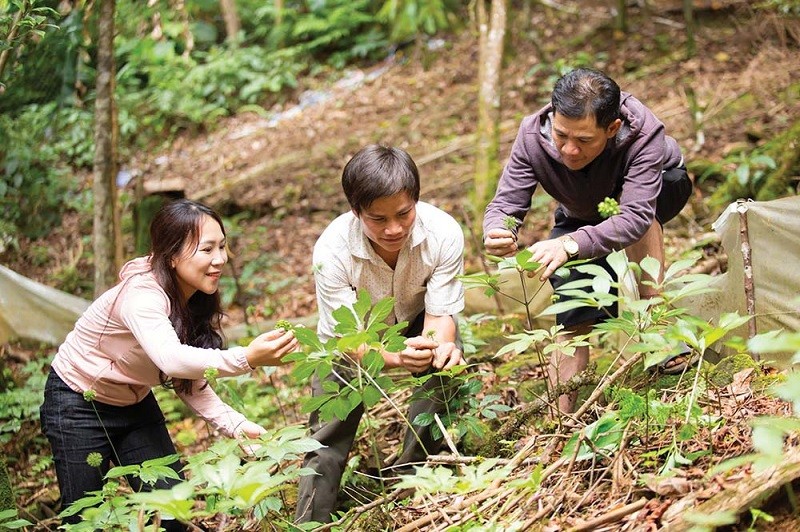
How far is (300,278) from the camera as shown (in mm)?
7625

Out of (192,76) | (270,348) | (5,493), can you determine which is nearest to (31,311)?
(5,493)

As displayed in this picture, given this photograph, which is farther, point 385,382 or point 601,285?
point 385,382

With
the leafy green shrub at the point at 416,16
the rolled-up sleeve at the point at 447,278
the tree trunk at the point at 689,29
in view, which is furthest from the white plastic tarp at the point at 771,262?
the leafy green shrub at the point at 416,16

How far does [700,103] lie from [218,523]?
638cm

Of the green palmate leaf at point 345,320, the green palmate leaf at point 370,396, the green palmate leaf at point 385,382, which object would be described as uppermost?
the green palmate leaf at point 345,320

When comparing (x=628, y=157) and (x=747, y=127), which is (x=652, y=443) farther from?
(x=747, y=127)

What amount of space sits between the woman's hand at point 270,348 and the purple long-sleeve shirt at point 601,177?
34.8 inches

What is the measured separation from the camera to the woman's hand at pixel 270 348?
2.73 m

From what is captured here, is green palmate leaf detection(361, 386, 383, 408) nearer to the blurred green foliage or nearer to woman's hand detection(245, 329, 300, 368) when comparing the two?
woman's hand detection(245, 329, 300, 368)

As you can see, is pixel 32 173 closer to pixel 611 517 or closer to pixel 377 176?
pixel 377 176

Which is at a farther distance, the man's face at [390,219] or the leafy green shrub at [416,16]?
the leafy green shrub at [416,16]

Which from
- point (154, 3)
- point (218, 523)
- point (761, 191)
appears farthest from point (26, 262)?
point (761, 191)

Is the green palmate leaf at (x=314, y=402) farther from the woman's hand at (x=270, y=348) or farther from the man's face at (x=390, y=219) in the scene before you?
the man's face at (x=390, y=219)

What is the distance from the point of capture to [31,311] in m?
5.18
